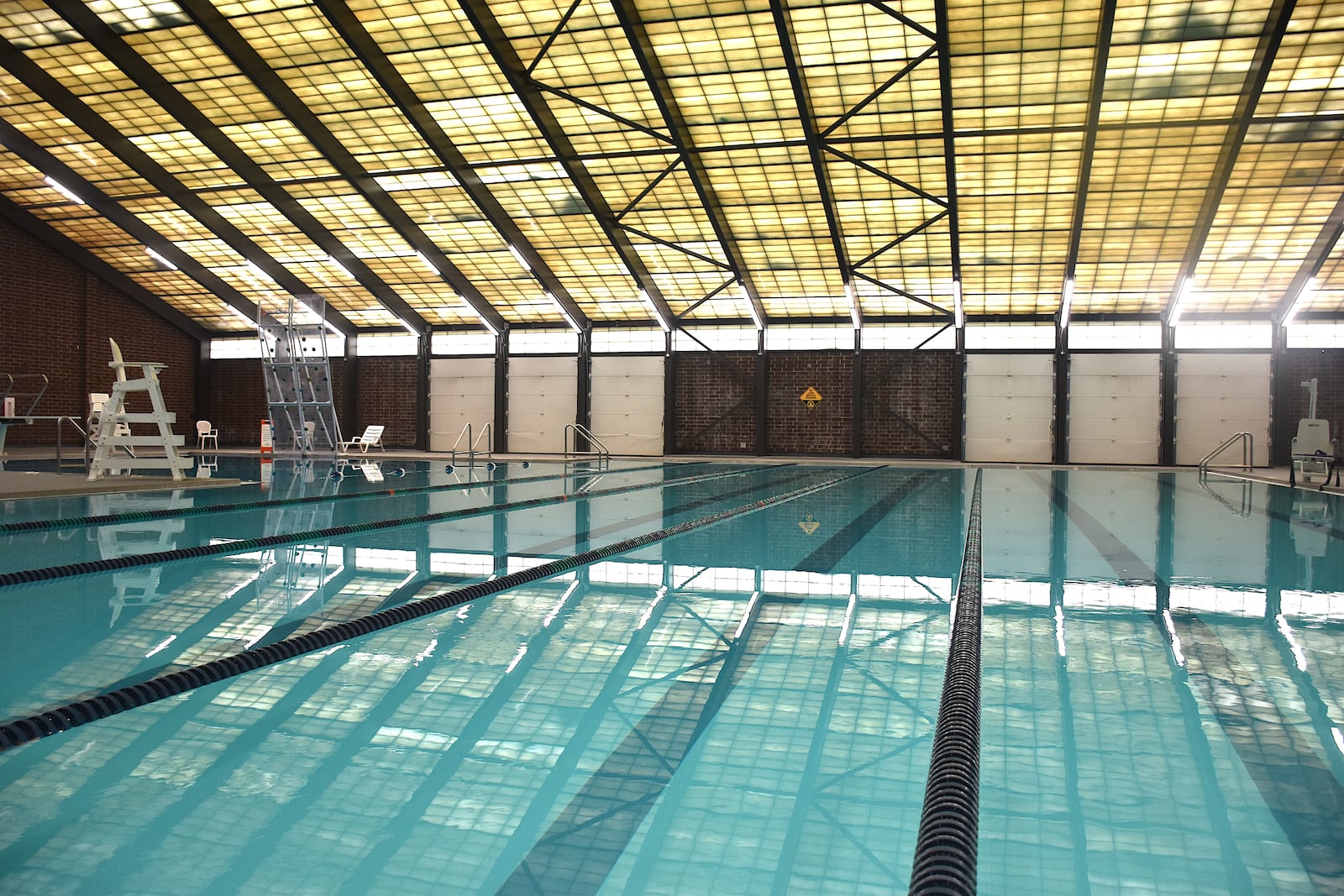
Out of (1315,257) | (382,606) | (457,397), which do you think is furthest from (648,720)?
(457,397)

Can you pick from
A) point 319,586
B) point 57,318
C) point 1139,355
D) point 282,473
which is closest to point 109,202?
point 57,318

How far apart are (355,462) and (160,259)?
981 centimetres

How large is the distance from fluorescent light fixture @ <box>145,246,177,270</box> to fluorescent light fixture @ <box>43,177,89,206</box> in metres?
2.35

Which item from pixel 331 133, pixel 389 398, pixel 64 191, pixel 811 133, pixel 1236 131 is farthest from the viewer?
pixel 389 398

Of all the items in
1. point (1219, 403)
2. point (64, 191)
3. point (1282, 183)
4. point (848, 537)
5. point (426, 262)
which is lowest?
point (848, 537)

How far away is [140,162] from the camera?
21.6 meters

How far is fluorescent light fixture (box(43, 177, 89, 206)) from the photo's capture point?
22.7 m

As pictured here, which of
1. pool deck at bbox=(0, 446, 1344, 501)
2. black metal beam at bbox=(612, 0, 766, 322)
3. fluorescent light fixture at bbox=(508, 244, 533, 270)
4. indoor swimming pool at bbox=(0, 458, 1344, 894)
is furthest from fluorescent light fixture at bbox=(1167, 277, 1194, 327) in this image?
indoor swimming pool at bbox=(0, 458, 1344, 894)

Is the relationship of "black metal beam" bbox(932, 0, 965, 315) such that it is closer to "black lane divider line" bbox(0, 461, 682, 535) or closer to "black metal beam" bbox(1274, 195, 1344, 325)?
"black metal beam" bbox(1274, 195, 1344, 325)

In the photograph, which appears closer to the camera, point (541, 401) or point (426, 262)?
point (426, 262)

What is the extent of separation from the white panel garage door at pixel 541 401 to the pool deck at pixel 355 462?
109 centimetres

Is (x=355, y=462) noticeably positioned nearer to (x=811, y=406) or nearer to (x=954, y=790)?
(x=811, y=406)

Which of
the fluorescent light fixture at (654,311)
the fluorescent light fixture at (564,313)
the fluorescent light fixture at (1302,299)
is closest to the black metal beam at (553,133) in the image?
the fluorescent light fixture at (654,311)

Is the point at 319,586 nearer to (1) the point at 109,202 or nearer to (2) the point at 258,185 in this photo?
(2) the point at 258,185
